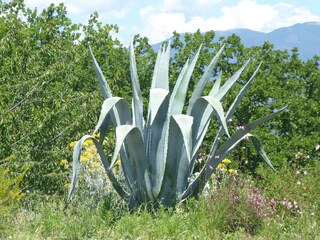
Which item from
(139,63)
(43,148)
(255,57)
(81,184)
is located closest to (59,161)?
(43,148)

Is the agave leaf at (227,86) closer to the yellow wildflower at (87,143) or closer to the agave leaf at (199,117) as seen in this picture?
the agave leaf at (199,117)

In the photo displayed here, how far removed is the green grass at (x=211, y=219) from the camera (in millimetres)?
5562

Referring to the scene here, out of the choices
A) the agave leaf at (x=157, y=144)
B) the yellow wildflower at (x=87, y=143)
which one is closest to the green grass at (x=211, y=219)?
the agave leaf at (x=157, y=144)

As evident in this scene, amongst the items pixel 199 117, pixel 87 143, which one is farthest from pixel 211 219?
pixel 87 143

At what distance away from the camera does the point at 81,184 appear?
7457mm

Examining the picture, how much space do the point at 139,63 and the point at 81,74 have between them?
142 centimetres

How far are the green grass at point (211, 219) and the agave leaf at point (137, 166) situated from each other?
0.76 feet

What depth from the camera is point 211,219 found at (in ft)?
19.0

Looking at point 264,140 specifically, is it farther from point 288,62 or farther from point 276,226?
point 276,226

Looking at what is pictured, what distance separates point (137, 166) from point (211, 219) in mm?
1160

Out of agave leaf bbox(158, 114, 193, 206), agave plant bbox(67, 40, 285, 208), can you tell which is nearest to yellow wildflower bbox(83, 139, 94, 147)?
Answer: agave plant bbox(67, 40, 285, 208)

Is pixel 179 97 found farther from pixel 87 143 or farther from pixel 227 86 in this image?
pixel 87 143

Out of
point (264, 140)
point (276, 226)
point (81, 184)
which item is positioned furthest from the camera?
point (264, 140)

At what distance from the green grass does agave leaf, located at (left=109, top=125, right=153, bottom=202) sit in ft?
0.76
